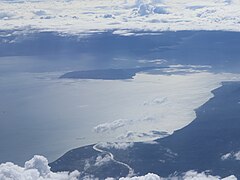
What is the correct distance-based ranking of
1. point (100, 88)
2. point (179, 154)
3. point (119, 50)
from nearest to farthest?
1. point (179, 154)
2. point (100, 88)
3. point (119, 50)

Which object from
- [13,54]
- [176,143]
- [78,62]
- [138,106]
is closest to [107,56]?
[78,62]

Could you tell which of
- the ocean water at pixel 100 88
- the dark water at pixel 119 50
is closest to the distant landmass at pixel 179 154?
the ocean water at pixel 100 88

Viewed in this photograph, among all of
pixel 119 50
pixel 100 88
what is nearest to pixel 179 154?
pixel 100 88

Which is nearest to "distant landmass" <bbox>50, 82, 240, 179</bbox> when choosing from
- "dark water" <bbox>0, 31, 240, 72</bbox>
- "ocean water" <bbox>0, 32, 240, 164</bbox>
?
"ocean water" <bbox>0, 32, 240, 164</bbox>

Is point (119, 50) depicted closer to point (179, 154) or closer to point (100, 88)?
point (100, 88)

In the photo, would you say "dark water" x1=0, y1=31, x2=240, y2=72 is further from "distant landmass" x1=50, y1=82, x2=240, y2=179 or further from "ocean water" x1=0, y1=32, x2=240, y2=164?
"distant landmass" x1=50, y1=82, x2=240, y2=179

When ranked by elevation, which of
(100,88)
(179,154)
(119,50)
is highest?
(179,154)

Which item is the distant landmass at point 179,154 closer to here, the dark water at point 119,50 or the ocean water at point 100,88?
the ocean water at point 100,88

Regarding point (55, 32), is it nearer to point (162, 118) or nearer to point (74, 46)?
point (74, 46)
